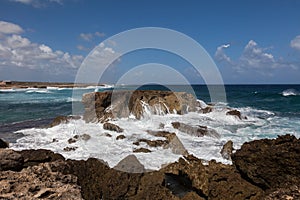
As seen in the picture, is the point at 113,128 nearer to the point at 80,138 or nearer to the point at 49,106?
the point at 80,138

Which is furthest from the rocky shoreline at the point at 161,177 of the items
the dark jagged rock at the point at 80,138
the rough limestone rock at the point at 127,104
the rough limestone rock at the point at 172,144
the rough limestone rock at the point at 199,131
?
the rough limestone rock at the point at 127,104

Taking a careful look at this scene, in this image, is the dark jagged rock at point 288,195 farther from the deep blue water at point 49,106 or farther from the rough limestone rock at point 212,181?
the deep blue water at point 49,106

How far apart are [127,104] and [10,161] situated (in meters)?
15.9

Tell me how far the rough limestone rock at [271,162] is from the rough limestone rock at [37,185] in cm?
331

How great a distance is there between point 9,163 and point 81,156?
643cm

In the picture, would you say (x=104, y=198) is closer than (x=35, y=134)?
Yes

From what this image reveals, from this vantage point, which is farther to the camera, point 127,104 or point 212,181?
point 127,104

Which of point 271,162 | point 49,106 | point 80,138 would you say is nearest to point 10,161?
point 271,162

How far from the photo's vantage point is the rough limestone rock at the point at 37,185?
3268 millimetres

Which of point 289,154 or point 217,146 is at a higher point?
point 289,154

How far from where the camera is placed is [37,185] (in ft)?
11.4

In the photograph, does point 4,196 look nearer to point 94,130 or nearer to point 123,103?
point 94,130

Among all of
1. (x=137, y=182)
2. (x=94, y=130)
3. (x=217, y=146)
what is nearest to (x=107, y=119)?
(x=94, y=130)

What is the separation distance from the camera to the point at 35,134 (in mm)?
15359
